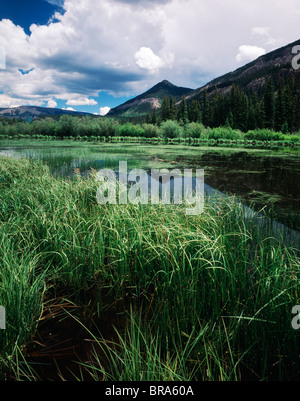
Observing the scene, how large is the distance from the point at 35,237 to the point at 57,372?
6.72 feet

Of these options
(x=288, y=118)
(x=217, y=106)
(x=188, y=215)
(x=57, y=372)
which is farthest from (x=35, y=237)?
(x=217, y=106)

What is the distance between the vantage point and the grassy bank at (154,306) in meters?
1.96

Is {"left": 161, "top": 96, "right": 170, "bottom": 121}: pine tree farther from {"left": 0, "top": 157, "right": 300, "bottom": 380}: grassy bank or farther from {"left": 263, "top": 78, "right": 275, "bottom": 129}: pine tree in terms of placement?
{"left": 0, "top": 157, "right": 300, "bottom": 380}: grassy bank

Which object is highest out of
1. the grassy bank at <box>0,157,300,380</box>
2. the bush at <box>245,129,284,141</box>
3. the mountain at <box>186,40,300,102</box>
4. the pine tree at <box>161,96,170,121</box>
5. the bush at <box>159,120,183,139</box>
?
the mountain at <box>186,40,300,102</box>

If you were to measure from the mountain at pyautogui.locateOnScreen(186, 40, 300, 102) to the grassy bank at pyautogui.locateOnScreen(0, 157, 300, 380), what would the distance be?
330 ft

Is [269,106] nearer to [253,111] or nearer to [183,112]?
[253,111]

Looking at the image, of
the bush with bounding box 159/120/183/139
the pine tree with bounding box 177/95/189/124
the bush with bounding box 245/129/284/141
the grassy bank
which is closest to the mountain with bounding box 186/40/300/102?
the pine tree with bounding box 177/95/189/124

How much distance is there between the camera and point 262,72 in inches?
5074

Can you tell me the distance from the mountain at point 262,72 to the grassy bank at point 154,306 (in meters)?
101

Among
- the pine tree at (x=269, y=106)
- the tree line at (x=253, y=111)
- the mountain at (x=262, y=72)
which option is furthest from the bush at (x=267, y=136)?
the mountain at (x=262, y=72)

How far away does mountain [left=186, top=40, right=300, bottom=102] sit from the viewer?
4091 inches

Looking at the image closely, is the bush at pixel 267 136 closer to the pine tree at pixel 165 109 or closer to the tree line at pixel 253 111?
the tree line at pixel 253 111

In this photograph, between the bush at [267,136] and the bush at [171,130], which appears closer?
the bush at [267,136]

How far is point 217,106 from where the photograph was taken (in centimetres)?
6750
